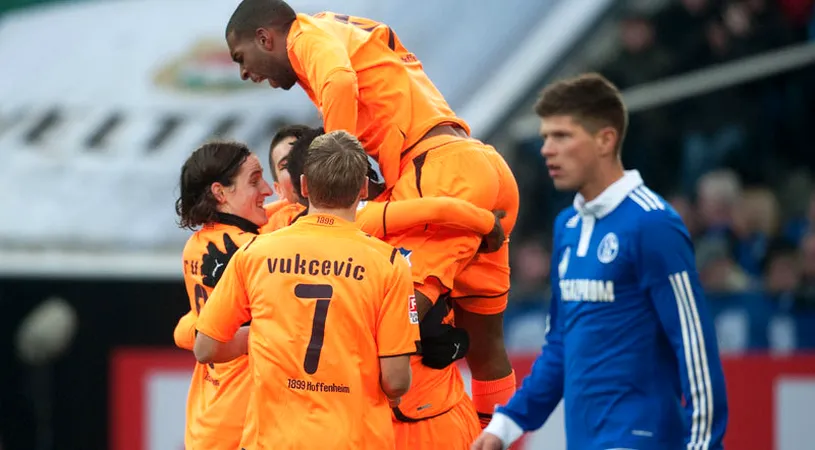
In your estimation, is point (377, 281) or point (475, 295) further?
point (475, 295)

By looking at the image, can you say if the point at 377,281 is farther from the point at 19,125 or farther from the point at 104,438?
the point at 19,125

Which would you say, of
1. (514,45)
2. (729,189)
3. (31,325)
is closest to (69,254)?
(31,325)

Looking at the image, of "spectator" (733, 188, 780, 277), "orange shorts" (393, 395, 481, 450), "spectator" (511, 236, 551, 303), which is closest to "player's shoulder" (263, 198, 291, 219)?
"orange shorts" (393, 395, 481, 450)

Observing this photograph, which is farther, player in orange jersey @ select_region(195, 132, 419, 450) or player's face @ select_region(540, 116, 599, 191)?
player's face @ select_region(540, 116, 599, 191)

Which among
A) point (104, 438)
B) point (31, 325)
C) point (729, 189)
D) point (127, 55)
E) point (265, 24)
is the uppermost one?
point (127, 55)

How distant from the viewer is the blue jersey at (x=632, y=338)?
386cm

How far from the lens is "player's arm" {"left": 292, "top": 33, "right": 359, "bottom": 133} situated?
14.8ft

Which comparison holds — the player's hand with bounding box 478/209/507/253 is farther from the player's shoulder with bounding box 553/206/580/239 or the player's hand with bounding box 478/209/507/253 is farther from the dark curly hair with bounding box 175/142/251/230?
the dark curly hair with bounding box 175/142/251/230

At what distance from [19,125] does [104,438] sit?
2.66 meters

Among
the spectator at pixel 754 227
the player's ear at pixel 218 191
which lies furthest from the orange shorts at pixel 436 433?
the spectator at pixel 754 227

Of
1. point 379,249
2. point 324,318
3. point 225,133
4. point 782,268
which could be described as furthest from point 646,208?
point 225,133

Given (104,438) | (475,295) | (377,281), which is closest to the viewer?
(377,281)

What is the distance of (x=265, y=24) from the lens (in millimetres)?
4820

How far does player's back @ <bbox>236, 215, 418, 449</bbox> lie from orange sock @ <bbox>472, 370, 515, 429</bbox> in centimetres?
145
